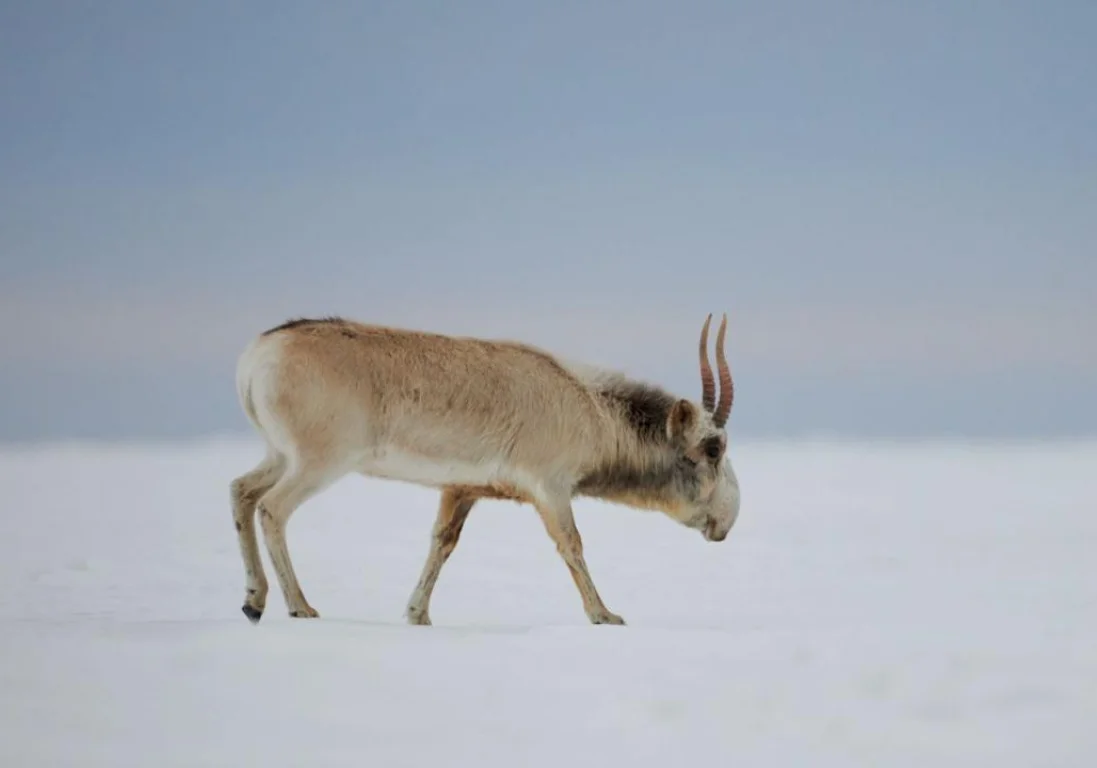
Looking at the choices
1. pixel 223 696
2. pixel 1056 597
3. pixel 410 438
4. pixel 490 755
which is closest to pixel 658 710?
pixel 490 755

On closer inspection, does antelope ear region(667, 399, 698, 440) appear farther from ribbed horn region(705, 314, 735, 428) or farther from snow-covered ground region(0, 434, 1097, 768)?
snow-covered ground region(0, 434, 1097, 768)

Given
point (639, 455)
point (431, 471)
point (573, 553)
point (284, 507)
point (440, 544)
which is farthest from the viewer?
point (639, 455)

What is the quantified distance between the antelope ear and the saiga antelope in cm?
1

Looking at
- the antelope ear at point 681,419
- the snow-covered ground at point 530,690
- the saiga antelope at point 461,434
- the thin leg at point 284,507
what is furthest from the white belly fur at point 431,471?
the antelope ear at point 681,419

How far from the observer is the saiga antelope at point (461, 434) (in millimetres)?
8273

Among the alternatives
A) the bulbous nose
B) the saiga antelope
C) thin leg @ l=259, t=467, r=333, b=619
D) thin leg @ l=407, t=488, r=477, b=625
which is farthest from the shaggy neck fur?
thin leg @ l=259, t=467, r=333, b=619

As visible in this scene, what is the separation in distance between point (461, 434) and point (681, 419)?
202 cm

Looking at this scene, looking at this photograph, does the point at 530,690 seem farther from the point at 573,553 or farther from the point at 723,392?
the point at 723,392

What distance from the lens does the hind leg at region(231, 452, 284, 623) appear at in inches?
321

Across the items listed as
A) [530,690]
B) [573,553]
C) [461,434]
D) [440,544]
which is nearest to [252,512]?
[461,434]

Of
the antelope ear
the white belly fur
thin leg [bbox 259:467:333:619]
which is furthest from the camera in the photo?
the antelope ear

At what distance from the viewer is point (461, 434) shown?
8.89 metres

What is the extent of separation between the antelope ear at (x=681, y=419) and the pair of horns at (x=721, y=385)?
0.59 feet

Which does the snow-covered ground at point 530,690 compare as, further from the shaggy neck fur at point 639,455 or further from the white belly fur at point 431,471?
the shaggy neck fur at point 639,455
